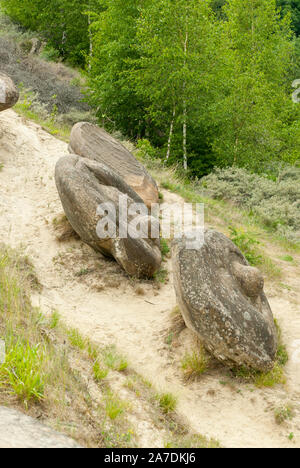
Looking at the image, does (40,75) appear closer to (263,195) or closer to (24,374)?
(263,195)

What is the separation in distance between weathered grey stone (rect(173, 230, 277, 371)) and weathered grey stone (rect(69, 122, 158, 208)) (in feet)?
13.9

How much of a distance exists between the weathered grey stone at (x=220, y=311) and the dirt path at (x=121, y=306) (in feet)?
1.32

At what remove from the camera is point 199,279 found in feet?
16.4

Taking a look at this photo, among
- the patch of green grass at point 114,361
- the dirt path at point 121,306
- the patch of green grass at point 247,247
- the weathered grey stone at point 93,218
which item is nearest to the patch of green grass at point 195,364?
the dirt path at point 121,306

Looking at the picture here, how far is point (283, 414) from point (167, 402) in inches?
49.1

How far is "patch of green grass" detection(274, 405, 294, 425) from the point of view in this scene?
14.5ft

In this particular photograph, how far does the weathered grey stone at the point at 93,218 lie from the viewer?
275 inches

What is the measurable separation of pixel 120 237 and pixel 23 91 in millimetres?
8747

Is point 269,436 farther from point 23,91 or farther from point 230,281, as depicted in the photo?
point 23,91

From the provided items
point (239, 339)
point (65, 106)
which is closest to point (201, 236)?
point (239, 339)

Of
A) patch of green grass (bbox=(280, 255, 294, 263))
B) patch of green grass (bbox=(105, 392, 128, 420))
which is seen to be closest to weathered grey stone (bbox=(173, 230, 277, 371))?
patch of green grass (bbox=(105, 392, 128, 420))

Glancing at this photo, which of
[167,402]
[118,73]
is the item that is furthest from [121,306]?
[118,73]
